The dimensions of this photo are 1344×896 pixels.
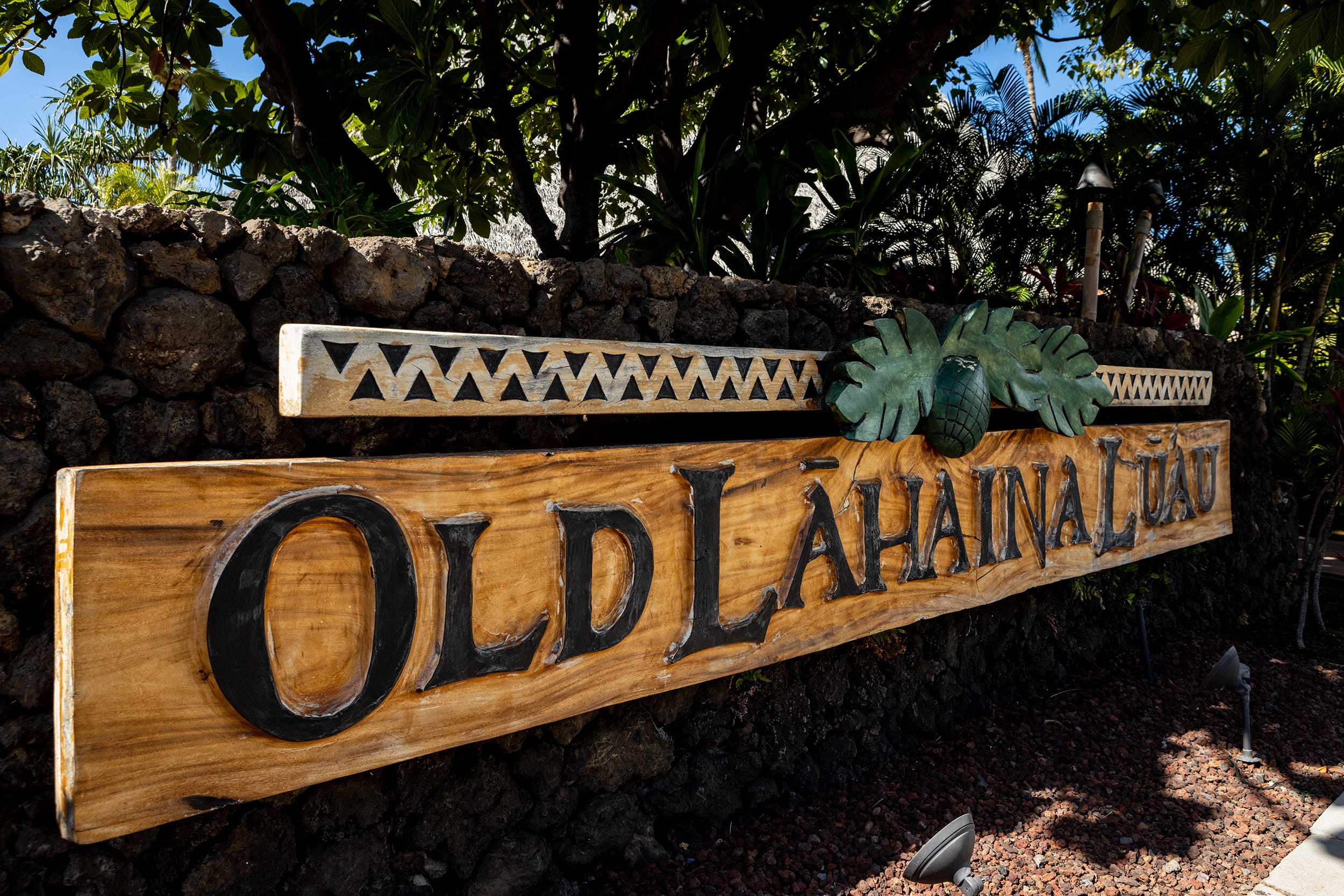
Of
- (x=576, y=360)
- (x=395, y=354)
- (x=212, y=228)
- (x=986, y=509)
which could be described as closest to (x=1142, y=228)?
(x=986, y=509)

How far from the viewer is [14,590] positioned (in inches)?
59.1

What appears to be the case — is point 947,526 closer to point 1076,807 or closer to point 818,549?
point 818,549

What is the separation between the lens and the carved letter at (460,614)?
5.95 feet

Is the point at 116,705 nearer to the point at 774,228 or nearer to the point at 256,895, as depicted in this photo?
the point at 256,895

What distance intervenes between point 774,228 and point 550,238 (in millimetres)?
1937

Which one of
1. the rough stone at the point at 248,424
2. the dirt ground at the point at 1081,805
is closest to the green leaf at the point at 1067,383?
the dirt ground at the point at 1081,805

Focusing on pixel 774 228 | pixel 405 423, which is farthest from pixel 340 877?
pixel 774 228

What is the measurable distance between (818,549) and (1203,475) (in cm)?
315

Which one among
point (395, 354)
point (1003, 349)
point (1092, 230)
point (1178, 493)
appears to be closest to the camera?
point (395, 354)

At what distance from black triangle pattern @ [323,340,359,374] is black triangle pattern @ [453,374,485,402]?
0.24 metres

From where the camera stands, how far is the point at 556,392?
1.96m

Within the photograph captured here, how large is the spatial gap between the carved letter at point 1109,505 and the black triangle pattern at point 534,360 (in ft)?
9.68

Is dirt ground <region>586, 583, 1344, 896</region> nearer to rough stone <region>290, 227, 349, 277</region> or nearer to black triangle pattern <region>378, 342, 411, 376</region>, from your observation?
black triangle pattern <region>378, 342, 411, 376</region>

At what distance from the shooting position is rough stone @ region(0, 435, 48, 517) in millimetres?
1478
